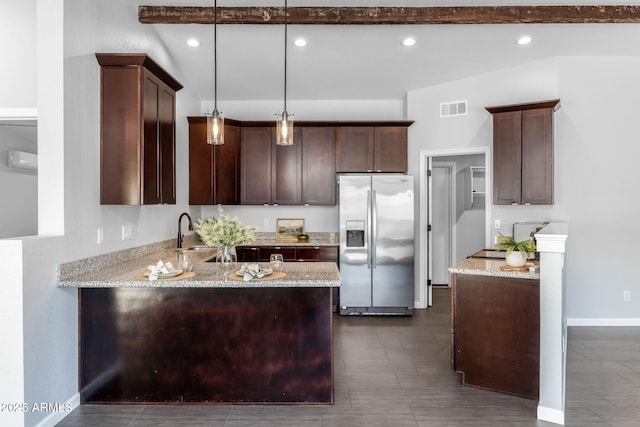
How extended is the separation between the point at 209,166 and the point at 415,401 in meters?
3.80

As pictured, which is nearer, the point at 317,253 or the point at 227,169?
the point at 317,253

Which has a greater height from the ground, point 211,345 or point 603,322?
point 211,345

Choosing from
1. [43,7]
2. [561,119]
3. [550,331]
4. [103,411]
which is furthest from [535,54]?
[103,411]

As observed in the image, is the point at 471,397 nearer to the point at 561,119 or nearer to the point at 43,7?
the point at 561,119

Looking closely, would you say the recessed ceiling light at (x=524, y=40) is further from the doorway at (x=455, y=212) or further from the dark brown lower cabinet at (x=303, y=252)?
the dark brown lower cabinet at (x=303, y=252)

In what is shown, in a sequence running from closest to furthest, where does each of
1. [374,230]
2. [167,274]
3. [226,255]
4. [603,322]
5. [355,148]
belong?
[167,274] < [226,255] < [603,322] < [374,230] < [355,148]

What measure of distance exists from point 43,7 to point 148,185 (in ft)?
4.29

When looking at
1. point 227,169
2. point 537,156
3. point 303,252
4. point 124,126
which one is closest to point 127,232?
point 124,126

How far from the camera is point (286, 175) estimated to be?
5699 mm

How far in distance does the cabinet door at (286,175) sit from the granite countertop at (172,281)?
8.29 feet

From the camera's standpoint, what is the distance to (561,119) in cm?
460

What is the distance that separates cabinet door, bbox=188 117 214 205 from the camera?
5246 mm

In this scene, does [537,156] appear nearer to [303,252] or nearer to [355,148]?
[355,148]

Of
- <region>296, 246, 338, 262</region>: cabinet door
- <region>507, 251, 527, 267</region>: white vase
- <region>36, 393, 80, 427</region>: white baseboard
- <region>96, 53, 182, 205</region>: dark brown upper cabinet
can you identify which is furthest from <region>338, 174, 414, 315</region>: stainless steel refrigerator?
<region>36, 393, 80, 427</region>: white baseboard
